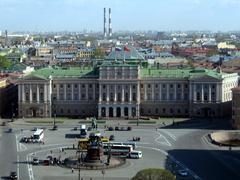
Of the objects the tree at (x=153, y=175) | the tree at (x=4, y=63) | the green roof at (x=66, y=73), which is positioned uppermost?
the green roof at (x=66, y=73)

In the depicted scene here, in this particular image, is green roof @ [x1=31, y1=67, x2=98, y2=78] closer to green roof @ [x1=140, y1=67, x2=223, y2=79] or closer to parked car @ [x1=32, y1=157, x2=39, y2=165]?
green roof @ [x1=140, y1=67, x2=223, y2=79]

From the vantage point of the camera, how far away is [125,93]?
4528 inches

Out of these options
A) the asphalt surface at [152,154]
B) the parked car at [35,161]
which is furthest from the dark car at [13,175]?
the parked car at [35,161]

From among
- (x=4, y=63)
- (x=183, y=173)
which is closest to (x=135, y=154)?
(x=183, y=173)

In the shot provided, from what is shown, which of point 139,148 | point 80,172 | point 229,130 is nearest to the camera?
point 80,172

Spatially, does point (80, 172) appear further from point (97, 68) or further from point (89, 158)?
point (97, 68)

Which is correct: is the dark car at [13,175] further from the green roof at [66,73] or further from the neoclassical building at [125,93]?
the green roof at [66,73]

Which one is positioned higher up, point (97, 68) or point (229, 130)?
point (97, 68)

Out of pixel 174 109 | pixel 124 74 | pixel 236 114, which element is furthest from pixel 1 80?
pixel 236 114

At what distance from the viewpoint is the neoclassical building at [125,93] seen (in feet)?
375

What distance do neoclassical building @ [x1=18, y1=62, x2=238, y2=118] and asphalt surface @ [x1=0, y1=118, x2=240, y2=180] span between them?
386 inches

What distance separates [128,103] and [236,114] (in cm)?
2073

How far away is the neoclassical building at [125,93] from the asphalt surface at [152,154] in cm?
982

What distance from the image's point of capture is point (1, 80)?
123 metres
